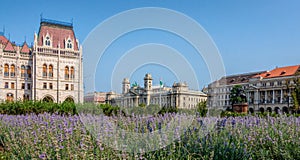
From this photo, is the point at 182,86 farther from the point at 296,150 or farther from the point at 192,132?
the point at 296,150

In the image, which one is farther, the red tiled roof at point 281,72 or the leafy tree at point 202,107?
the red tiled roof at point 281,72

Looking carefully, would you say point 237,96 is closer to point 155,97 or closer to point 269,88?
point 269,88

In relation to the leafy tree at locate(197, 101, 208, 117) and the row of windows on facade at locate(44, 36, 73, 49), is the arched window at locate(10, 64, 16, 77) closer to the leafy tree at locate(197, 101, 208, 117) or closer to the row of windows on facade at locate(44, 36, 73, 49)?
the row of windows on facade at locate(44, 36, 73, 49)

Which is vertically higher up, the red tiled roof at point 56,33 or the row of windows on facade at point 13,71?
the red tiled roof at point 56,33

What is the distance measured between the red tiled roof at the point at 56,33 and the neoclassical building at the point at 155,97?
3699 centimetres

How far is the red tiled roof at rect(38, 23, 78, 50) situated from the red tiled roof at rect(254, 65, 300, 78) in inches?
1730

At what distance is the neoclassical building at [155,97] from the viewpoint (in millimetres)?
11320

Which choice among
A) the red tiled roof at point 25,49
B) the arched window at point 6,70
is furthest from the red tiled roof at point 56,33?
the arched window at point 6,70

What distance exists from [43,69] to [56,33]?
23.1 feet

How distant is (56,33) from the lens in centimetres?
4975

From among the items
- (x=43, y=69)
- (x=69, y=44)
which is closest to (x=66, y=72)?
(x=43, y=69)

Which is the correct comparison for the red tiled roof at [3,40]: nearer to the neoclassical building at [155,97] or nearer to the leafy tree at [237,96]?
the leafy tree at [237,96]

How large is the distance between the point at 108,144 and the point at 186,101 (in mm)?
8616

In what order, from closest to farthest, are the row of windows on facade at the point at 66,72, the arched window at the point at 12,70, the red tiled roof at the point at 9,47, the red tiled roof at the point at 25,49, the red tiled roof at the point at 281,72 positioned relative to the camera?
the arched window at the point at 12,70 < the red tiled roof at the point at 9,47 < the row of windows on facade at the point at 66,72 < the red tiled roof at the point at 25,49 < the red tiled roof at the point at 281,72
